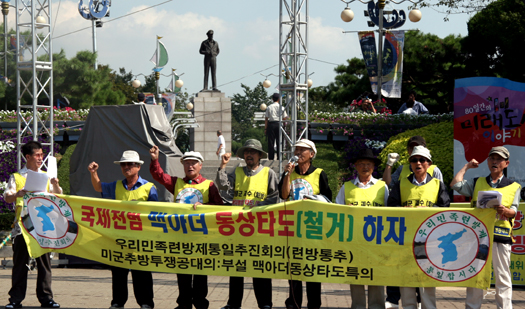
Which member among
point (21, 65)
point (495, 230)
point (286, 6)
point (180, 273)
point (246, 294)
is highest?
point (286, 6)

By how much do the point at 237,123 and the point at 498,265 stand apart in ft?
315

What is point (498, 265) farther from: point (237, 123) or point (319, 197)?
point (237, 123)

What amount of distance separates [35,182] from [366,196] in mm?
3780

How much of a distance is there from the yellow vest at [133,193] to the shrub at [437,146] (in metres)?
8.14

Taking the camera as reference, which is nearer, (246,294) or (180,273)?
(180,273)

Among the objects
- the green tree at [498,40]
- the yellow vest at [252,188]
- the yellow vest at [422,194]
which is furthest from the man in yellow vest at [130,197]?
A: the green tree at [498,40]

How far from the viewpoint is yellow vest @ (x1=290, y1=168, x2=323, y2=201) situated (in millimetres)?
6637

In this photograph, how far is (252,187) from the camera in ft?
22.4

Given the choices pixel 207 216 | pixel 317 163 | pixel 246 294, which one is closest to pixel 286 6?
pixel 317 163

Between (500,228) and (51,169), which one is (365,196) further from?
(51,169)

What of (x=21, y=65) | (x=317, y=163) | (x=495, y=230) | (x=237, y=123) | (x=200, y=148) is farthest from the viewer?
(x=237, y=123)

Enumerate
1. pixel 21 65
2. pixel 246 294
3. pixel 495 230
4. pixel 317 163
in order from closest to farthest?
pixel 495 230 → pixel 246 294 → pixel 21 65 → pixel 317 163

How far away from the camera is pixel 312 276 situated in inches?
249

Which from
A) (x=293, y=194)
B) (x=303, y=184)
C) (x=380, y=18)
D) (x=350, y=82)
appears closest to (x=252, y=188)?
(x=293, y=194)
